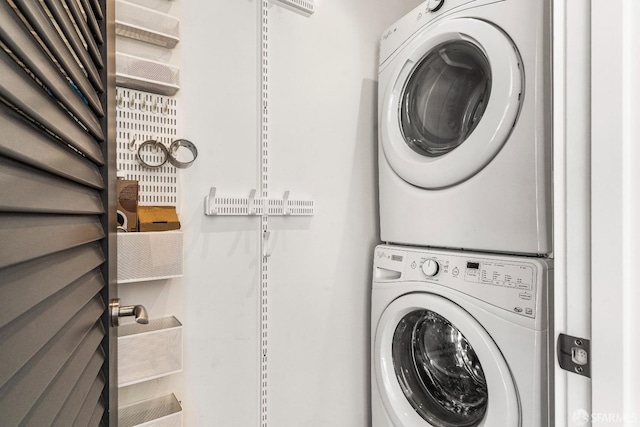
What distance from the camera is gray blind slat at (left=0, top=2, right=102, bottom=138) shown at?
0.27 meters

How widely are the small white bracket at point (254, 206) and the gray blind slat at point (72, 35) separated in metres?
0.65

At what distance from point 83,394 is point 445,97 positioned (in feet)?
4.45

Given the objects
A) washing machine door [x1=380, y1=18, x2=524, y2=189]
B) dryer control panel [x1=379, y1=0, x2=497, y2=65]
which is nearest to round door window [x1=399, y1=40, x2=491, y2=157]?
washing machine door [x1=380, y1=18, x2=524, y2=189]

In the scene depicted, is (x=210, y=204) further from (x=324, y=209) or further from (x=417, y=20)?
(x=417, y=20)

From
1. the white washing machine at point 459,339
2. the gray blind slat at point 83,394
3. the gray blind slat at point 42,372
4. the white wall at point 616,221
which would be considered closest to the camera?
the gray blind slat at point 42,372

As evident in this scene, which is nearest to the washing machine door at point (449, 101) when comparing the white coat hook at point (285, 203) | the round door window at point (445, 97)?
the round door window at point (445, 97)

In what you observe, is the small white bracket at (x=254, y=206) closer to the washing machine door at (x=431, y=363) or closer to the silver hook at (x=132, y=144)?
the silver hook at (x=132, y=144)

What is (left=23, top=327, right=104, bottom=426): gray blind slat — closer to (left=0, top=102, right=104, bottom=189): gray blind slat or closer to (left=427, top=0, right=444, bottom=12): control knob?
(left=0, top=102, right=104, bottom=189): gray blind slat

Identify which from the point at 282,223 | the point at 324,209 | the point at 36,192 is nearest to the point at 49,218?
the point at 36,192

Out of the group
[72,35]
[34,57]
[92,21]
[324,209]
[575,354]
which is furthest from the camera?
[324,209]

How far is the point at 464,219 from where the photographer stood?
116 centimetres

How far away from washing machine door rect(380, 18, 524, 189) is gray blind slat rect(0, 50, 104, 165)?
103cm

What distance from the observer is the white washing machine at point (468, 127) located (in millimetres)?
988

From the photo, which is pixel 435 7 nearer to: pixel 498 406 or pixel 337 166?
pixel 337 166
